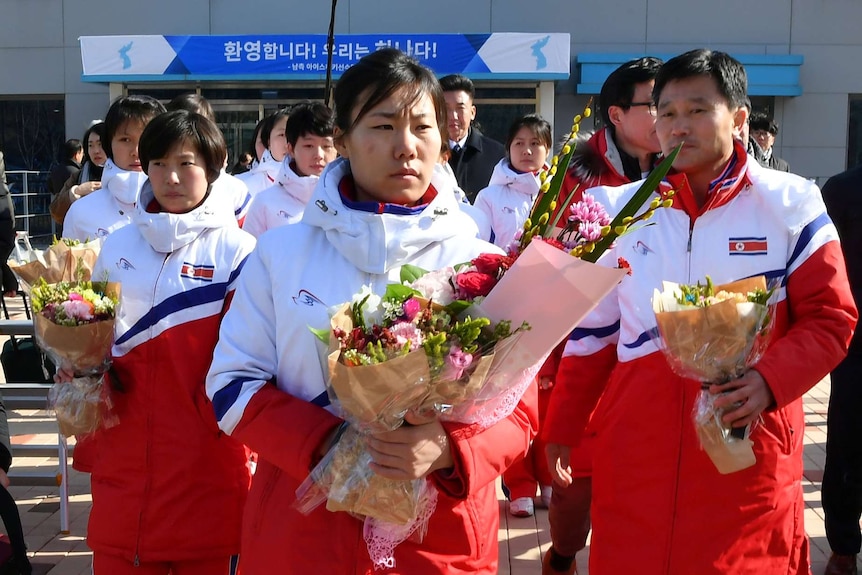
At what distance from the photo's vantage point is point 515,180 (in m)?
6.39

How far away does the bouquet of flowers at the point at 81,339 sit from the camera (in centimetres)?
301

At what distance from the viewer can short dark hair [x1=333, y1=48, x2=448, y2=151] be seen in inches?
83.7

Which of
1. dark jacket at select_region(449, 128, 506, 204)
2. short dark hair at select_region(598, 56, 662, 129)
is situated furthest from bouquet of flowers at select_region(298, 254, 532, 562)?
dark jacket at select_region(449, 128, 506, 204)

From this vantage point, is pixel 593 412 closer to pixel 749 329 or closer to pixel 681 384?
pixel 681 384

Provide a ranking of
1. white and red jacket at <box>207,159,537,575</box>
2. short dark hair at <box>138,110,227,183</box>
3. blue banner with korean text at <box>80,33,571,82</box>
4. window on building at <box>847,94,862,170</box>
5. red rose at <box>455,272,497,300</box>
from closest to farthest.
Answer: red rose at <box>455,272,497,300</box> → white and red jacket at <box>207,159,537,575</box> → short dark hair at <box>138,110,227,183</box> → blue banner with korean text at <box>80,33,571,82</box> → window on building at <box>847,94,862,170</box>

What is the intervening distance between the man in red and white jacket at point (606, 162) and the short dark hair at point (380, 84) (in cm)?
156

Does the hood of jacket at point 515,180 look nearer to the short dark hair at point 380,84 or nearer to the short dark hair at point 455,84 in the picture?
the short dark hair at point 455,84

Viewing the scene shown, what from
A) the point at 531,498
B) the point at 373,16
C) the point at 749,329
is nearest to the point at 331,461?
the point at 749,329

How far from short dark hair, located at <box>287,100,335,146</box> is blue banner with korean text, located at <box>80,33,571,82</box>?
37.0 ft

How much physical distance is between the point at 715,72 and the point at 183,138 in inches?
71.6

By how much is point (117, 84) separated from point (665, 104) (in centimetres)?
1674

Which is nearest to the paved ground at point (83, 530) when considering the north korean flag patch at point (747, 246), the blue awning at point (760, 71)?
the north korean flag patch at point (747, 246)

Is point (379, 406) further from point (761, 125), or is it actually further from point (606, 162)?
point (761, 125)

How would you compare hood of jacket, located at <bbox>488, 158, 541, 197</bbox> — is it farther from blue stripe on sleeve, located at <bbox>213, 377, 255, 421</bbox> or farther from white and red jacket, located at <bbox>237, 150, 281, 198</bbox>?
blue stripe on sleeve, located at <bbox>213, 377, 255, 421</bbox>
